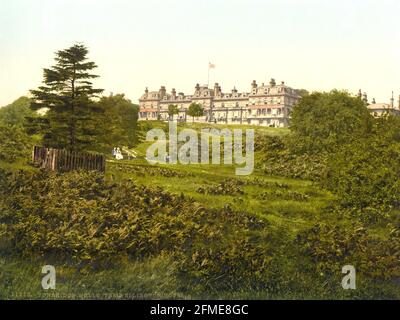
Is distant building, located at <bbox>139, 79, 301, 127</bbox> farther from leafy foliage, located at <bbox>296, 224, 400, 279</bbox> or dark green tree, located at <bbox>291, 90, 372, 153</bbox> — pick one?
leafy foliage, located at <bbox>296, 224, 400, 279</bbox>

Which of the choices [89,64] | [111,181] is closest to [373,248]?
[111,181]

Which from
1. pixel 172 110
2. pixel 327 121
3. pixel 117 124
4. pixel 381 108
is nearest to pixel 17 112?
pixel 117 124

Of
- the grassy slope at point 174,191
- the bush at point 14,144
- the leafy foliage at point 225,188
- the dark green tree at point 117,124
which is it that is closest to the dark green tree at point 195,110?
the grassy slope at point 174,191

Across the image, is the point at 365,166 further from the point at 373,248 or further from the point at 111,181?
the point at 111,181

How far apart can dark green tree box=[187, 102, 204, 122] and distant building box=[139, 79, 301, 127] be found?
9cm

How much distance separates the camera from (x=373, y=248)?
11.6 meters

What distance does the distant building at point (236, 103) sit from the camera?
492 inches

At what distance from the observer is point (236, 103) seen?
12.9 m

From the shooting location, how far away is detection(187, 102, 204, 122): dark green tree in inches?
495

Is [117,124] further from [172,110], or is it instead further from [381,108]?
[381,108]

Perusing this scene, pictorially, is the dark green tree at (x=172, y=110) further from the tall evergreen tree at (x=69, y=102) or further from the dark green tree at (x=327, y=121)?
the dark green tree at (x=327, y=121)

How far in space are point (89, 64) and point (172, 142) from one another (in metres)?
2.64

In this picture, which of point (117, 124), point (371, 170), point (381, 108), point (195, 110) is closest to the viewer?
point (371, 170)

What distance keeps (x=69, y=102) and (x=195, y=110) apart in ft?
9.86
